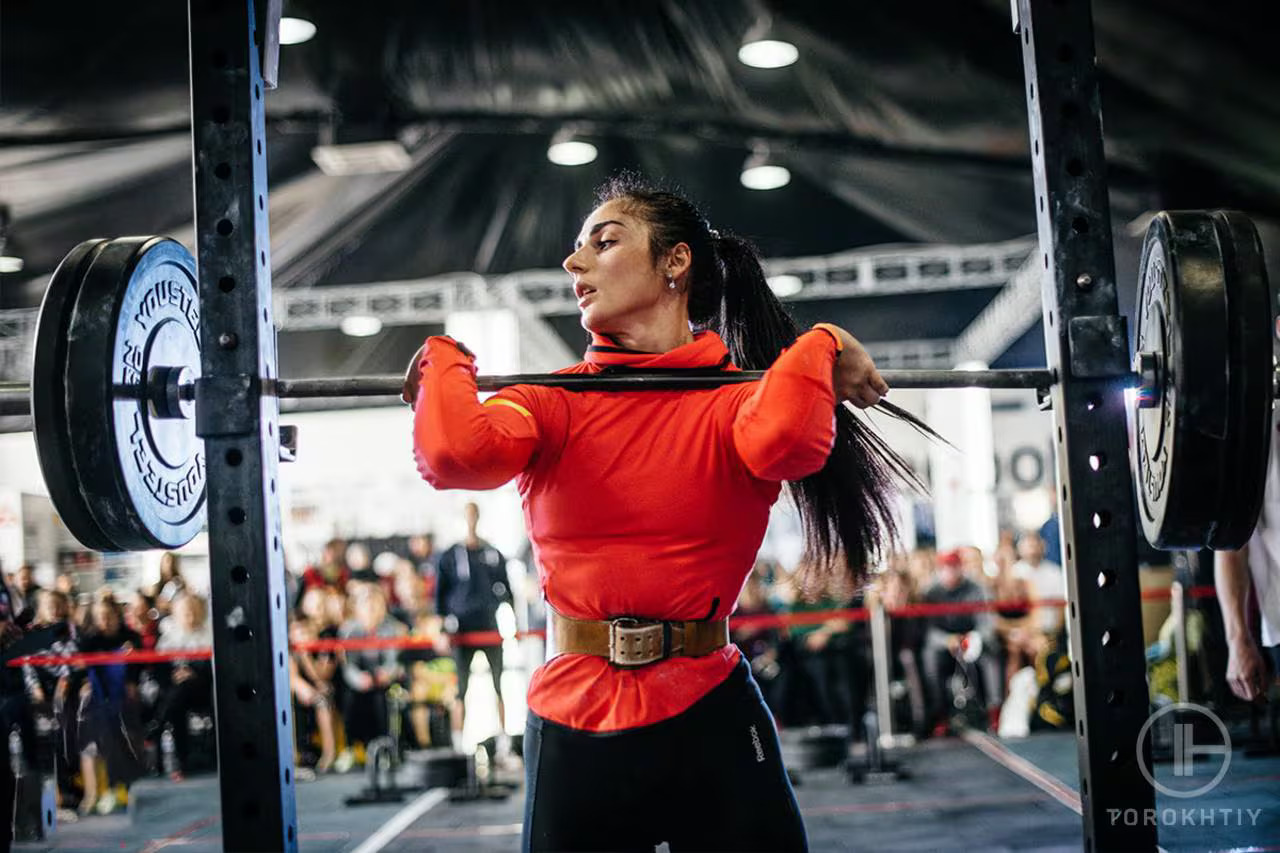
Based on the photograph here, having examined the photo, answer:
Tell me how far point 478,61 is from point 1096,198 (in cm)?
426

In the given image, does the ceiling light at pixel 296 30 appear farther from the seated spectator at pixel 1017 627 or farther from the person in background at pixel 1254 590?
the seated spectator at pixel 1017 627

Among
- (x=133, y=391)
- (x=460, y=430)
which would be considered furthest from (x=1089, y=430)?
(x=133, y=391)

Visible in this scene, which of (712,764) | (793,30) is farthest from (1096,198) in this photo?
(793,30)

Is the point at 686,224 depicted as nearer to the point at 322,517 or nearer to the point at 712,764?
the point at 712,764

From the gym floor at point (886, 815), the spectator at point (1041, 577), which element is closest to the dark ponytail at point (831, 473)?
the gym floor at point (886, 815)

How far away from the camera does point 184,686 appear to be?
6.29m

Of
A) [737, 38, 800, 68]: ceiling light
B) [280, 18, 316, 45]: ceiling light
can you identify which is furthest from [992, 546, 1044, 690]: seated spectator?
[280, 18, 316, 45]: ceiling light

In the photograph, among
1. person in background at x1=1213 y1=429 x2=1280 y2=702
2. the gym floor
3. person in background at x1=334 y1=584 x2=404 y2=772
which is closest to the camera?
person in background at x1=1213 y1=429 x2=1280 y2=702

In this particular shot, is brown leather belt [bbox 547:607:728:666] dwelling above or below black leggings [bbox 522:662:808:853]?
above

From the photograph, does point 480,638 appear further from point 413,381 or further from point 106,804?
point 413,381

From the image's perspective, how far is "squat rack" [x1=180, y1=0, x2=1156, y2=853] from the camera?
153 centimetres

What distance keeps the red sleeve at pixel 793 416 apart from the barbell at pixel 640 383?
115mm

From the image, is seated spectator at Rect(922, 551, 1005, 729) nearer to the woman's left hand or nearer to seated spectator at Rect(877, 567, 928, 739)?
seated spectator at Rect(877, 567, 928, 739)

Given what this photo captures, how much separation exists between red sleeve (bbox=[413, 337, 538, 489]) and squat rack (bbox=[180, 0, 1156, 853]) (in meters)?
0.24
